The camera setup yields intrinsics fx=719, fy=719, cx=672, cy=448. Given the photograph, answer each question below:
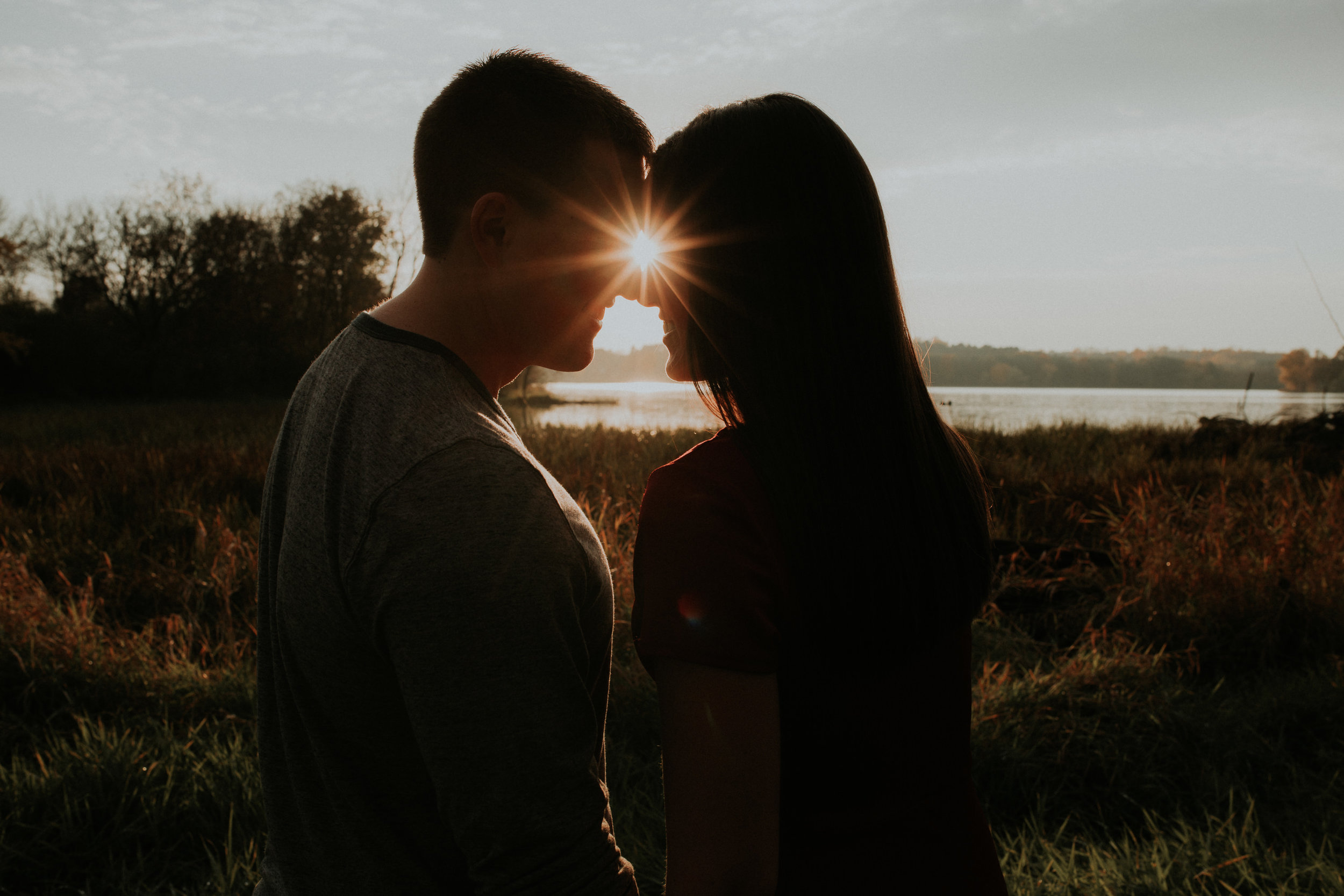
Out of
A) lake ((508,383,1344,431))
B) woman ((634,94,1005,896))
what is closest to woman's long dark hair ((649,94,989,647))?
woman ((634,94,1005,896))

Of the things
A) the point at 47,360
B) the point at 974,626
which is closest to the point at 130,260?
the point at 47,360

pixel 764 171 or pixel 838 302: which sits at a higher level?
pixel 764 171

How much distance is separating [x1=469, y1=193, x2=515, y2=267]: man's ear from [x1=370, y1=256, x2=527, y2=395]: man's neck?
0.05 metres

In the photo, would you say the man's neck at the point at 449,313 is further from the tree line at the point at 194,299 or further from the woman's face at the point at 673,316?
the tree line at the point at 194,299

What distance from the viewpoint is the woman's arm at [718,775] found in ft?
2.91

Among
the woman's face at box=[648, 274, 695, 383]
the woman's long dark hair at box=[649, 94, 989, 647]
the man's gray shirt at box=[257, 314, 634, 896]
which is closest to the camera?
the man's gray shirt at box=[257, 314, 634, 896]

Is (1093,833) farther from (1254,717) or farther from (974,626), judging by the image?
(974,626)

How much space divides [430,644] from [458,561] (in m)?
0.11

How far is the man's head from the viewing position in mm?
1240

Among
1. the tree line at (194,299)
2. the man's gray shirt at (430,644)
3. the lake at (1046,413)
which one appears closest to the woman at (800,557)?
the man's gray shirt at (430,644)

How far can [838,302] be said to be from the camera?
1059mm

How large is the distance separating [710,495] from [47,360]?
42951 millimetres

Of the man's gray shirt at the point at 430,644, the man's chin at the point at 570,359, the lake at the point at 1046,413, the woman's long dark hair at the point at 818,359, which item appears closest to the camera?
the man's gray shirt at the point at 430,644

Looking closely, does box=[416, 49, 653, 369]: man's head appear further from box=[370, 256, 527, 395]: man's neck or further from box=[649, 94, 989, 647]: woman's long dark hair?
box=[649, 94, 989, 647]: woman's long dark hair
